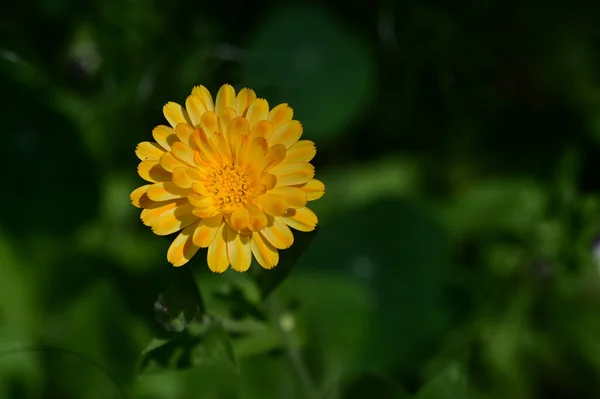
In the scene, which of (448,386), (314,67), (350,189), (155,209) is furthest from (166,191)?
(314,67)

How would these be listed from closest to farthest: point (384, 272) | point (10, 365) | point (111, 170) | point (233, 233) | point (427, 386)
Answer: point (233, 233), point (427, 386), point (10, 365), point (384, 272), point (111, 170)

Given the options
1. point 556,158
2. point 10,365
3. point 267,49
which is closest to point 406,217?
point 556,158

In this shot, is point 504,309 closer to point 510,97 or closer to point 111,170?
point 510,97

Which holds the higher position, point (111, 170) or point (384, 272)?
point (111, 170)

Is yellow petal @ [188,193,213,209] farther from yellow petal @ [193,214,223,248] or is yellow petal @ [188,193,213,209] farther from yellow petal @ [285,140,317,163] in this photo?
yellow petal @ [285,140,317,163]

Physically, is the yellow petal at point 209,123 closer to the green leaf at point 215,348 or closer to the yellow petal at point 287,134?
the yellow petal at point 287,134

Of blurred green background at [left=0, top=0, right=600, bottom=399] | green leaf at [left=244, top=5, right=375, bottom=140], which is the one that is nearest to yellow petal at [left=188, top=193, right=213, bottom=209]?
blurred green background at [left=0, top=0, right=600, bottom=399]

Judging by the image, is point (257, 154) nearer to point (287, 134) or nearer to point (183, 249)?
point (287, 134)
